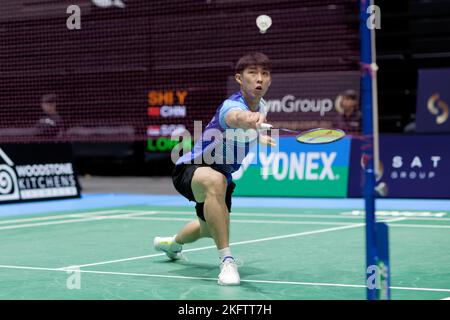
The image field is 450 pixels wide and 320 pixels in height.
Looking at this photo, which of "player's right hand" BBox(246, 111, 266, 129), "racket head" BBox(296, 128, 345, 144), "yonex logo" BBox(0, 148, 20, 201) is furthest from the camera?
"yonex logo" BBox(0, 148, 20, 201)

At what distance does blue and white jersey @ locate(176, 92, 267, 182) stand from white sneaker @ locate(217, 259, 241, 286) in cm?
70

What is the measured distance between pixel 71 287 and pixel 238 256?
203cm

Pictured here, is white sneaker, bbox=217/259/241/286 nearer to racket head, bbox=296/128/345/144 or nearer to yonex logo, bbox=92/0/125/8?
racket head, bbox=296/128/345/144

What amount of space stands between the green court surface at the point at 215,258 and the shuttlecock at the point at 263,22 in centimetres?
594

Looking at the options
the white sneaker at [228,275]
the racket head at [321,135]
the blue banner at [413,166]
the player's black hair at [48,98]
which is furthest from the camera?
the player's black hair at [48,98]

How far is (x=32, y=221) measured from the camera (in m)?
10.8

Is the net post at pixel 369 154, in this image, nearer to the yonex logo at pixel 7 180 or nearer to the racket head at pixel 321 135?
the racket head at pixel 321 135

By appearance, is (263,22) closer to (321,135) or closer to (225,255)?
(225,255)

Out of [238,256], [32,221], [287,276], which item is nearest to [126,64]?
[32,221]

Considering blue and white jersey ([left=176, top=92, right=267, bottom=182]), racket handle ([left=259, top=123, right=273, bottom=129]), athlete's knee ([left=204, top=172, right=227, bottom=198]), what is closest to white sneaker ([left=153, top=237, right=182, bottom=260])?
blue and white jersey ([left=176, top=92, right=267, bottom=182])

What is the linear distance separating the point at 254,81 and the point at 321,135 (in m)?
1.11

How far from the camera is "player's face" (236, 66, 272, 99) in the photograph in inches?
239

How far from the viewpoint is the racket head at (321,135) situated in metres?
5.06

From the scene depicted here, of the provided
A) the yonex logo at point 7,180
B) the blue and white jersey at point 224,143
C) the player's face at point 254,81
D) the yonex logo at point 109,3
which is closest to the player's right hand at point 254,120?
the blue and white jersey at point 224,143
